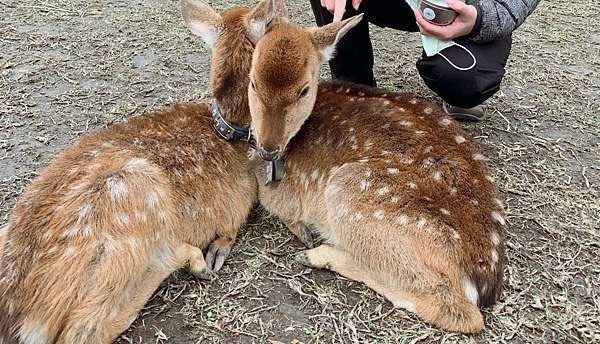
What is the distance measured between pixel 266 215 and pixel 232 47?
0.90 metres

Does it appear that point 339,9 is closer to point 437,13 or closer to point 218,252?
point 437,13

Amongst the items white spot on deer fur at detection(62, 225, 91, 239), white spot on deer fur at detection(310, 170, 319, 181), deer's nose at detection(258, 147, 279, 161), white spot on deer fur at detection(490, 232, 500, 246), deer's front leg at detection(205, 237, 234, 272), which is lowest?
deer's front leg at detection(205, 237, 234, 272)

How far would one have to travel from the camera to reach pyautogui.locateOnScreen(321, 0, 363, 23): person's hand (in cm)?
371

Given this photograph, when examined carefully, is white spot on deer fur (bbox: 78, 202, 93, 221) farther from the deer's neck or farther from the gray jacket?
the gray jacket

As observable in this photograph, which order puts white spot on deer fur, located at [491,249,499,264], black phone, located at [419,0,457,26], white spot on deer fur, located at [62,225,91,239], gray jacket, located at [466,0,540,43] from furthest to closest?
gray jacket, located at [466,0,540,43], black phone, located at [419,0,457,26], white spot on deer fur, located at [491,249,499,264], white spot on deer fur, located at [62,225,91,239]

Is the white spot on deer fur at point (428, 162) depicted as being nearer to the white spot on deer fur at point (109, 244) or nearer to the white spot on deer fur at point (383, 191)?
the white spot on deer fur at point (383, 191)

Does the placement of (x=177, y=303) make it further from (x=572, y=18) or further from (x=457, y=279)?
(x=572, y=18)

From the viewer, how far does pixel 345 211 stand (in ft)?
9.87

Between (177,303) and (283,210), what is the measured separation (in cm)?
78

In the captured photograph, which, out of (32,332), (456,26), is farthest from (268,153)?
(456,26)

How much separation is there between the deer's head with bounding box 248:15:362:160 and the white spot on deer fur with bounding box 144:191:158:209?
538 mm

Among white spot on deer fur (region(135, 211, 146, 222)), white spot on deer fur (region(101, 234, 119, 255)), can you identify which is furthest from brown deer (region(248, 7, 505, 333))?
white spot on deer fur (region(101, 234, 119, 255))

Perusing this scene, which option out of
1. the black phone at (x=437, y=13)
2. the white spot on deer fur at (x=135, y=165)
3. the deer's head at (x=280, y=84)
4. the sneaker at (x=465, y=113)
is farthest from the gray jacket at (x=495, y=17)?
the white spot on deer fur at (x=135, y=165)

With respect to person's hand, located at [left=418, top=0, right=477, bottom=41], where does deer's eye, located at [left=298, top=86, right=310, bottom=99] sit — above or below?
above
